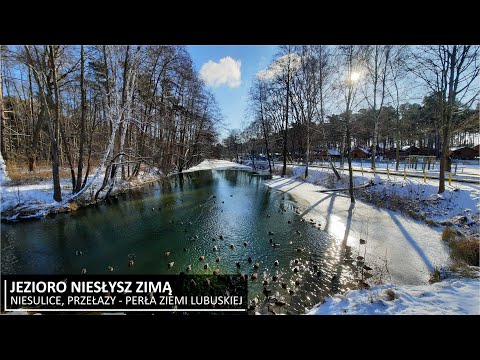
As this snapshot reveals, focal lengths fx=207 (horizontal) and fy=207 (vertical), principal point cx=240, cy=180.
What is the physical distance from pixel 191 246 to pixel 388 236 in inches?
252

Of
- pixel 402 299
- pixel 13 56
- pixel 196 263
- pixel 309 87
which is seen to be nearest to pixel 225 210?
pixel 196 263

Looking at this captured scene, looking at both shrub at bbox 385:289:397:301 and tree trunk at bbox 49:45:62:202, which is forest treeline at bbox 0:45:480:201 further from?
shrub at bbox 385:289:397:301

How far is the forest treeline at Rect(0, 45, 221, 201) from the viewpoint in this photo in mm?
10000

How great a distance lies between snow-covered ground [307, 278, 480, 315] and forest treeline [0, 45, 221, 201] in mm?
9420

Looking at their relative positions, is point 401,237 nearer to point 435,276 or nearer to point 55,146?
point 435,276

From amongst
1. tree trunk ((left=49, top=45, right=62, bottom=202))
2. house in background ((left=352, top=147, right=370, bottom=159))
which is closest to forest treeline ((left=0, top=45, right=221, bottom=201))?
tree trunk ((left=49, top=45, right=62, bottom=202))

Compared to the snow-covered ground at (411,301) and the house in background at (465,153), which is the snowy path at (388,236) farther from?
the house in background at (465,153)

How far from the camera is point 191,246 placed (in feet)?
21.1

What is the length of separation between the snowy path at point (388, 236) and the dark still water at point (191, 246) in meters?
0.86

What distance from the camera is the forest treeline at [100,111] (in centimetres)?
1000

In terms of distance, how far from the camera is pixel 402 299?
3.43 metres
